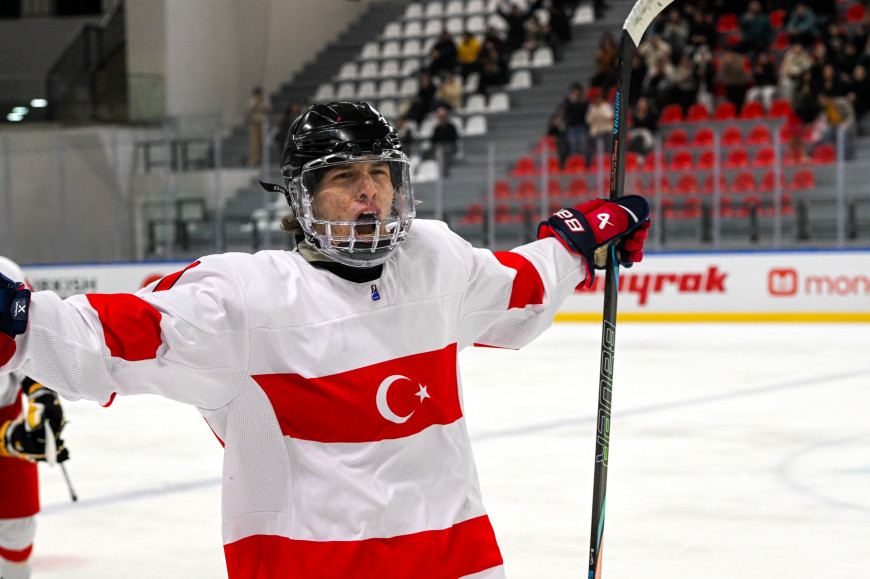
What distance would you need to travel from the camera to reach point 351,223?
1.72 metres

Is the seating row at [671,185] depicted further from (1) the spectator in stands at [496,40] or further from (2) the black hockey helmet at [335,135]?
(2) the black hockey helmet at [335,135]

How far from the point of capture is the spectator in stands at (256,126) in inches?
510

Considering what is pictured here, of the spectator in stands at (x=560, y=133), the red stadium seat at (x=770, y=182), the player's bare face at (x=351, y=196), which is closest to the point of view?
the player's bare face at (x=351, y=196)

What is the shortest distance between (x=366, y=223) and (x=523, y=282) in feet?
1.25

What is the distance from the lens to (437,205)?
1148 cm

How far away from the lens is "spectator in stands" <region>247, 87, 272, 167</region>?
12945 mm

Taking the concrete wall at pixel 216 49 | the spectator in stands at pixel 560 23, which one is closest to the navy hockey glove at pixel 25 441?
the concrete wall at pixel 216 49

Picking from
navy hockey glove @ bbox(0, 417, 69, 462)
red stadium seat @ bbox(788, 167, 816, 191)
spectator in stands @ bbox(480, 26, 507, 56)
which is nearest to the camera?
navy hockey glove @ bbox(0, 417, 69, 462)

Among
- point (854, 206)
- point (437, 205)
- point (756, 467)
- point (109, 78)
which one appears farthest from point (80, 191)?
point (756, 467)

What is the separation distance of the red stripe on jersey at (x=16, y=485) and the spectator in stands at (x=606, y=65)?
35.0 ft

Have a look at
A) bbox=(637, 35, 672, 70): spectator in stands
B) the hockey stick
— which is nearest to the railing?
bbox=(637, 35, 672, 70): spectator in stands

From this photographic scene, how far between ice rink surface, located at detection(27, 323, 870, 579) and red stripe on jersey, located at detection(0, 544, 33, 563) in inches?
20.6

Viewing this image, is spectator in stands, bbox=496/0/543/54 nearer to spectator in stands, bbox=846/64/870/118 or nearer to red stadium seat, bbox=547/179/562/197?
red stadium seat, bbox=547/179/562/197

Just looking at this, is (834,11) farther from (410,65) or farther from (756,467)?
(756,467)
